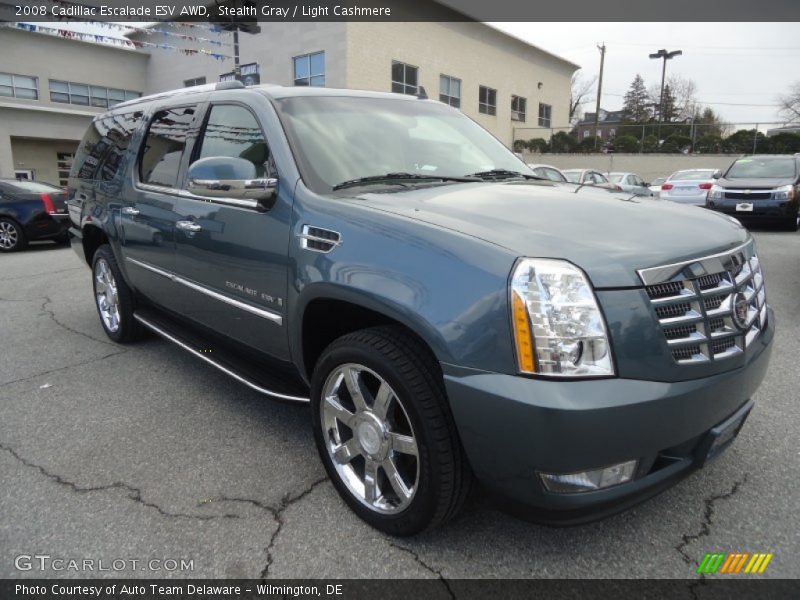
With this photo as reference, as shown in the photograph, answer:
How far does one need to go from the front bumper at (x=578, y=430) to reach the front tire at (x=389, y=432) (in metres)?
0.12

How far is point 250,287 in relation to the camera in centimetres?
290

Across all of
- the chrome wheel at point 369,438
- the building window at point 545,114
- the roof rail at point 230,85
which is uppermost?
the building window at point 545,114

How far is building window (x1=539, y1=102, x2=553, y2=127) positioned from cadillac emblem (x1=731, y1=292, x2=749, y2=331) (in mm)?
41897

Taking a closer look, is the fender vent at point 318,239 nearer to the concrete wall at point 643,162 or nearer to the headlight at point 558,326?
the headlight at point 558,326

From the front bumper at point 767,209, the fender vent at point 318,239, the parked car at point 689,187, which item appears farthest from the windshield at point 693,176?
the fender vent at point 318,239

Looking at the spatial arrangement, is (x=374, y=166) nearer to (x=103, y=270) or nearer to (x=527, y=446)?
(x=527, y=446)

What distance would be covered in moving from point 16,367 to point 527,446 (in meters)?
4.19

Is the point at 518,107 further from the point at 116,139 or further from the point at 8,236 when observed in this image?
the point at 116,139

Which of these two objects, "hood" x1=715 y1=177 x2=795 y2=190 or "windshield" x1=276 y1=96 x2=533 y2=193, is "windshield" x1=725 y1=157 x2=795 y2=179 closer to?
"hood" x1=715 y1=177 x2=795 y2=190

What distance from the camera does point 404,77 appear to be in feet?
95.9

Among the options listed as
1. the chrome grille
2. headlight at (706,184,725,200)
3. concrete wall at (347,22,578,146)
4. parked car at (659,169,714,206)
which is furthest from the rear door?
concrete wall at (347,22,578,146)

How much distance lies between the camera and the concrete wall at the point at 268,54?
26.1 metres

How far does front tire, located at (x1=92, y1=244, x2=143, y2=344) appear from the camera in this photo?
4602 millimetres

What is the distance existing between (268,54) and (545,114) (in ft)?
70.3
